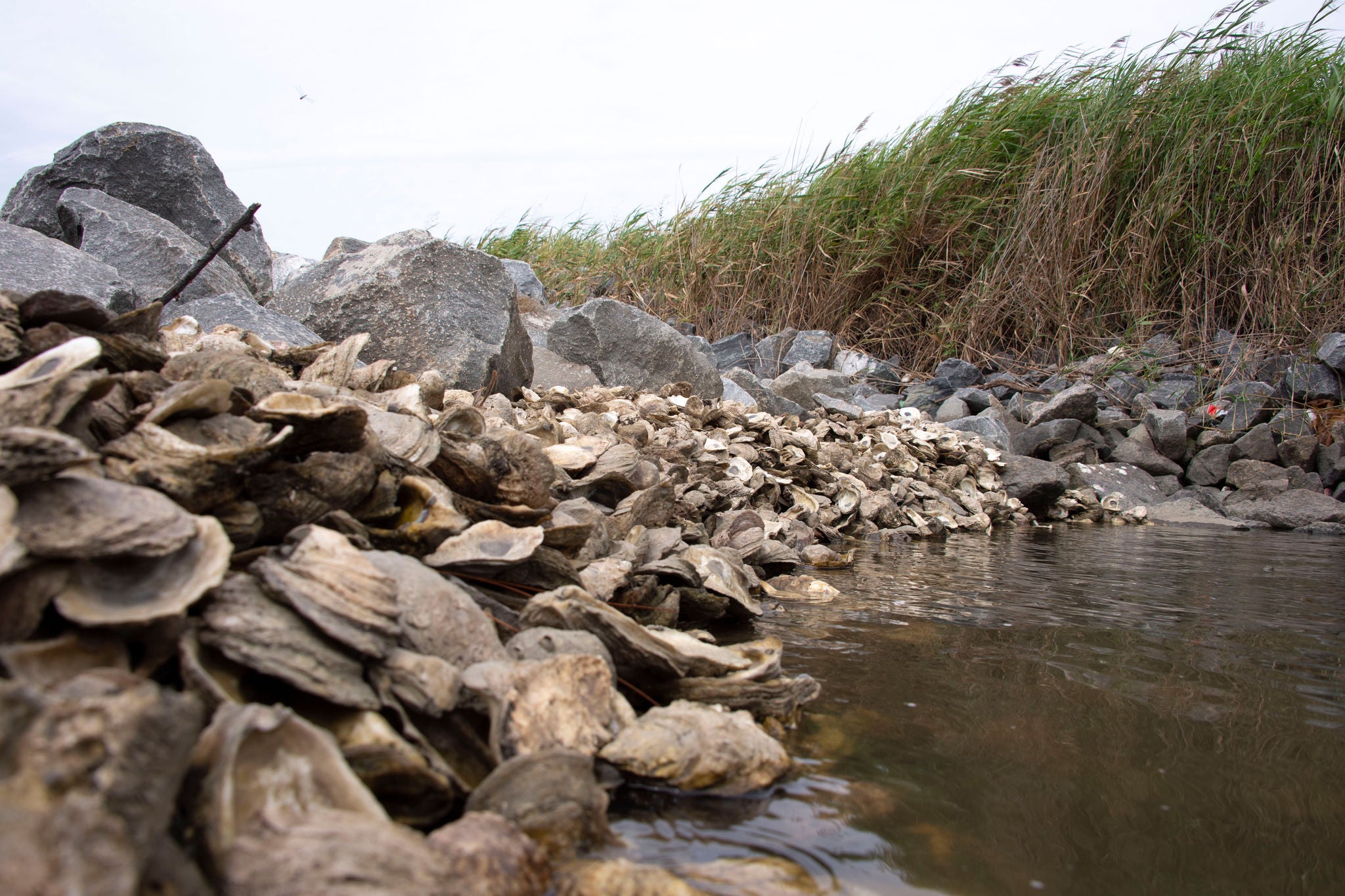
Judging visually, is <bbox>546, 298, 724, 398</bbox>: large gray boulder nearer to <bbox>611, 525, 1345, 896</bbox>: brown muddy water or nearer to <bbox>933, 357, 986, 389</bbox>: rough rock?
<bbox>611, 525, 1345, 896</bbox>: brown muddy water

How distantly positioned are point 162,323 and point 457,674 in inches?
114

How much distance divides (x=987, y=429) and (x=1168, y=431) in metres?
1.59

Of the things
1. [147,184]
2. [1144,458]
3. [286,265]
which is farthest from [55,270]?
[1144,458]

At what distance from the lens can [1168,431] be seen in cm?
682

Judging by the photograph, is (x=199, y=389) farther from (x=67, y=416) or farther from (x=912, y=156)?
(x=912, y=156)

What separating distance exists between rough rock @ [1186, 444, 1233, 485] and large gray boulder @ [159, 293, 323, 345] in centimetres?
672

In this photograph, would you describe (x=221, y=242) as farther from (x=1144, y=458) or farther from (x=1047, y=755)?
(x=1144, y=458)

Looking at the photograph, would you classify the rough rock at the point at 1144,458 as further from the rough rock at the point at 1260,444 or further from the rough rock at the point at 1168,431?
the rough rock at the point at 1260,444

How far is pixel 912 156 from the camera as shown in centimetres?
827

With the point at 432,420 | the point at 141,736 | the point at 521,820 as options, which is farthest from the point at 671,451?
the point at 141,736

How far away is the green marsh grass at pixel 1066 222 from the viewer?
7395 mm

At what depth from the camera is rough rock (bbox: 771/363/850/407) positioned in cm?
634

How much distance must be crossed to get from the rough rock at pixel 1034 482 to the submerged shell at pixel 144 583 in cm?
549

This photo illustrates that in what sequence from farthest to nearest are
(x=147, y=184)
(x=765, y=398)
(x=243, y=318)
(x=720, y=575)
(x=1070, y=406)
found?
Answer: (x=1070, y=406) → (x=765, y=398) → (x=147, y=184) → (x=243, y=318) → (x=720, y=575)
